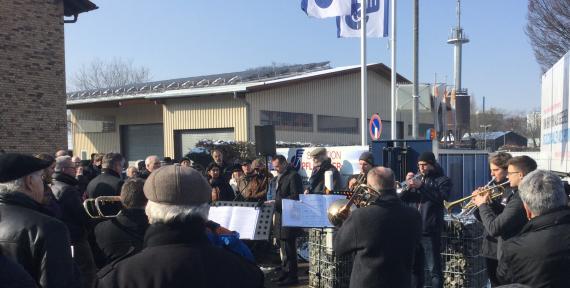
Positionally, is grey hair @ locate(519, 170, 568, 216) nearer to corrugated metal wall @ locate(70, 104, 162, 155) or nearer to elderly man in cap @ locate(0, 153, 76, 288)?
elderly man in cap @ locate(0, 153, 76, 288)

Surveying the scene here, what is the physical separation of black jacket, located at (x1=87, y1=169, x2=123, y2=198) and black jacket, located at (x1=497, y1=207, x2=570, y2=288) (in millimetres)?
4111

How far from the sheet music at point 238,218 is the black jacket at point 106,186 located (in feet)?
3.68

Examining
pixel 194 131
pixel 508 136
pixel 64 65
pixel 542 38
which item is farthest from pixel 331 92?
pixel 508 136

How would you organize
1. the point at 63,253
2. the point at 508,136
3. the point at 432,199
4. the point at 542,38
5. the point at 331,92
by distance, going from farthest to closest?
1. the point at 508,136
2. the point at 331,92
3. the point at 542,38
4. the point at 432,199
5. the point at 63,253

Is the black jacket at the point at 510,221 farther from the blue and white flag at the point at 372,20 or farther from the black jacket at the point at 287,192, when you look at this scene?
the blue and white flag at the point at 372,20

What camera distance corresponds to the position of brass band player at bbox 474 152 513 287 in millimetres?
4879

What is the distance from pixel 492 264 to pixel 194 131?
1864 centimetres

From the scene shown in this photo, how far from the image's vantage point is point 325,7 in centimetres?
1457

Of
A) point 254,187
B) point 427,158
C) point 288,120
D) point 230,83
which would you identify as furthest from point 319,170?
point 230,83

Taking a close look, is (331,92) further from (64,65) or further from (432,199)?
(432,199)

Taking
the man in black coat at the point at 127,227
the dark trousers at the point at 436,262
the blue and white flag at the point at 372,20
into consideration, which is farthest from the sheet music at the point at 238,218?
the blue and white flag at the point at 372,20

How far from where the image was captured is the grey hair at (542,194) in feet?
10.6

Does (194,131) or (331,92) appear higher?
(331,92)

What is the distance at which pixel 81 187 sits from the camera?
25.8 ft
